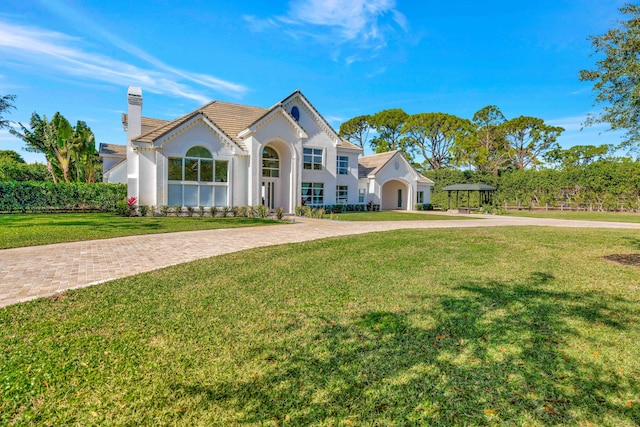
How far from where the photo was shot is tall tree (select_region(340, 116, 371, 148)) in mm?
54719

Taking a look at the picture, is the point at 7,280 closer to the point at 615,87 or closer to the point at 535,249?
the point at 535,249

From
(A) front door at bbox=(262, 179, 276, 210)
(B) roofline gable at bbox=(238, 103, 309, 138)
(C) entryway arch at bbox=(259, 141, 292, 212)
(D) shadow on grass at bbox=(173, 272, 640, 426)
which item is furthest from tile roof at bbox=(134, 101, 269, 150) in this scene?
(D) shadow on grass at bbox=(173, 272, 640, 426)

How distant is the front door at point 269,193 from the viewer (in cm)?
2595

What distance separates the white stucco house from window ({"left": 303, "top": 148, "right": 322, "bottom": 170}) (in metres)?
0.09

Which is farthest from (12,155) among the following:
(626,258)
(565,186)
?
(565,186)

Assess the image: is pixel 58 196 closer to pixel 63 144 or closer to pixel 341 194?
pixel 63 144

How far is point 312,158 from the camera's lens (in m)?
27.2

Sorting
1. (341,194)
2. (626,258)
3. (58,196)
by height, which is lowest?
(626,258)

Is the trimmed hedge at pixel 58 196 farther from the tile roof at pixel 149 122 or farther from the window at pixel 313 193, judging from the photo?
the window at pixel 313 193

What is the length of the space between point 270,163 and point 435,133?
3315 centimetres

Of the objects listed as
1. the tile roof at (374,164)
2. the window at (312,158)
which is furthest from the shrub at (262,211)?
the tile roof at (374,164)

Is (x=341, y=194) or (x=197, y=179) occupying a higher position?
(x=197, y=179)

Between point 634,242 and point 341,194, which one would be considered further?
point 341,194

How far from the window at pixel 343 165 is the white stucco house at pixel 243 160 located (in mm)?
94
